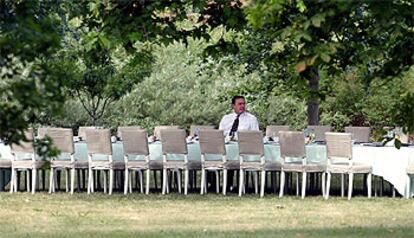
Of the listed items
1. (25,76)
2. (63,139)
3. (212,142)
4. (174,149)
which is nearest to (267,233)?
(212,142)

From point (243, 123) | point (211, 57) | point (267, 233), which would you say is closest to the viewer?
point (267, 233)

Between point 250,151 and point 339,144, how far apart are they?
3.98 ft

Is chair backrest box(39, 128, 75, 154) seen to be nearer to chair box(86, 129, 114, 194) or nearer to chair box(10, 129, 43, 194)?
chair box(86, 129, 114, 194)

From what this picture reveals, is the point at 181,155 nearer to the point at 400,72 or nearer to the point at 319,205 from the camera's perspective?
the point at 319,205

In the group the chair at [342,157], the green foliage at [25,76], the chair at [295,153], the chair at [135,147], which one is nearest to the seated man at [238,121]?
the chair at [295,153]

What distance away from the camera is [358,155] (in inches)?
618

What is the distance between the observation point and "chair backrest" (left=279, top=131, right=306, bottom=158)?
15.3 meters

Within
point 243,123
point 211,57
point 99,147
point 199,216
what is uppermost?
point 211,57

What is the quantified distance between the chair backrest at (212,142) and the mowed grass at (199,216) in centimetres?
64

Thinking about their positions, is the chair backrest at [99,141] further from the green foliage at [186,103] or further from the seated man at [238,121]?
the green foliage at [186,103]

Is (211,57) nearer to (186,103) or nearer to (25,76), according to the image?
(25,76)

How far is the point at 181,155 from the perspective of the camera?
15914 millimetres

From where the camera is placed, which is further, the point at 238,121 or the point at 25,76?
the point at 238,121

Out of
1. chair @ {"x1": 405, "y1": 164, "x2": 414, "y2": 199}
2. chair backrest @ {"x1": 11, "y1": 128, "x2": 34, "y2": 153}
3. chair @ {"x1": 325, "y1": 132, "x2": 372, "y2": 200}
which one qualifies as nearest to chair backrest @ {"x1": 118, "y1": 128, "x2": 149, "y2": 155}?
chair backrest @ {"x1": 11, "y1": 128, "x2": 34, "y2": 153}
